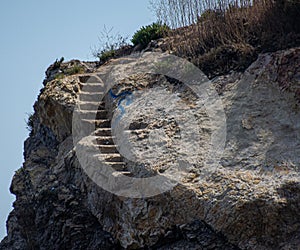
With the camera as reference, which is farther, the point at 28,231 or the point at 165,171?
the point at 28,231

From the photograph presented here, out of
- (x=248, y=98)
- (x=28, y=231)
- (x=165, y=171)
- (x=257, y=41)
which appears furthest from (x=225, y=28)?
(x=28, y=231)

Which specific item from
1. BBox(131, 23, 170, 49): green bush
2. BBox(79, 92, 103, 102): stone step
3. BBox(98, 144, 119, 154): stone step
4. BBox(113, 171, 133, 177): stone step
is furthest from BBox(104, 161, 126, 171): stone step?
BBox(131, 23, 170, 49): green bush

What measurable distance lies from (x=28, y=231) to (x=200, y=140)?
12.2 feet

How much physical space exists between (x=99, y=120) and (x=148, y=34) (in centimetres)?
Result: 362

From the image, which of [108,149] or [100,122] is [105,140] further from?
[100,122]

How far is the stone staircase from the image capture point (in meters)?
7.65

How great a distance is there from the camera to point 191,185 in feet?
20.9

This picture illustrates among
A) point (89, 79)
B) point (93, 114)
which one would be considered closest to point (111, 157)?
point (93, 114)

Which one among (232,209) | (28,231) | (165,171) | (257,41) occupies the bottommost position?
(28,231)

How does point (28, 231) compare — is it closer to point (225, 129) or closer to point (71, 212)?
point (71, 212)

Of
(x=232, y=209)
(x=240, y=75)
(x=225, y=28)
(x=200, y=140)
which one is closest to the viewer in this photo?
(x=232, y=209)

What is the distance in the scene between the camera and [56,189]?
8336 millimetres

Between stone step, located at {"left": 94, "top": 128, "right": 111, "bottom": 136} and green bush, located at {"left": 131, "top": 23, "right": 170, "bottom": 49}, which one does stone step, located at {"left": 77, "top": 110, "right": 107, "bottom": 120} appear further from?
green bush, located at {"left": 131, "top": 23, "right": 170, "bottom": 49}

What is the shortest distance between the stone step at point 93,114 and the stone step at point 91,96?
18.8 inches
